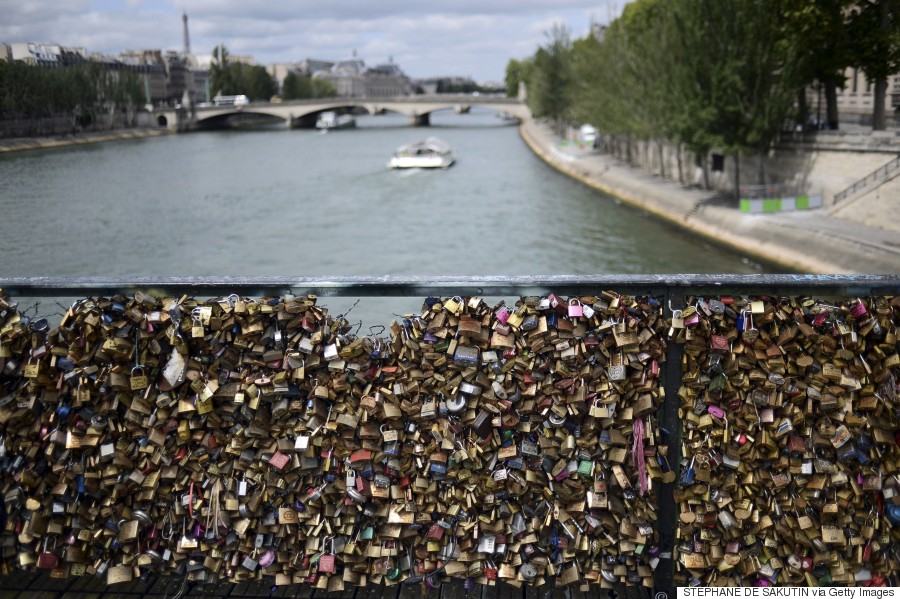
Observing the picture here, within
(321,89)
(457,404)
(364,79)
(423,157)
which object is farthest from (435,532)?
(364,79)

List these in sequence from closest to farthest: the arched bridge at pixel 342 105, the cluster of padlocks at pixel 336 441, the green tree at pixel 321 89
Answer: the cluster of padlocks at pixel 336 441, the arched bridge at pixel 342 105, the green tree at pixel 321 89

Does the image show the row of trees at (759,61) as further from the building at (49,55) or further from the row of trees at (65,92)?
the building at (49,55)

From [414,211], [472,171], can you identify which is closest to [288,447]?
[414,211]

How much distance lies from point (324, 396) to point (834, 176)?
22955mm

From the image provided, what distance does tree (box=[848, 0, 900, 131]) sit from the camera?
73.2ft

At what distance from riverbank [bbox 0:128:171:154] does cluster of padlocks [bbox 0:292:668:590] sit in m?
30.3

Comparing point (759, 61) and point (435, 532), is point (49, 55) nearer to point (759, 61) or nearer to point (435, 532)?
point (759, 61)

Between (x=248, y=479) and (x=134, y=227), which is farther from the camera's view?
(x=134, y=227)

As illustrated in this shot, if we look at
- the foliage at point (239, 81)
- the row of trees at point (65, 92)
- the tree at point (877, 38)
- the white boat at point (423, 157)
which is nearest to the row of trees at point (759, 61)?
the tree at point (877, 38)

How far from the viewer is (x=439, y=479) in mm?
3129

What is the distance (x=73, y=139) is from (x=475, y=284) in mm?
52697

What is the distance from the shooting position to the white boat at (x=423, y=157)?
4344 cm

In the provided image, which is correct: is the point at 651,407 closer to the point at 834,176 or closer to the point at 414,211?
the point at 834,176

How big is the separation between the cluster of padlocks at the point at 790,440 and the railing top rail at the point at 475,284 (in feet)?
0.24
